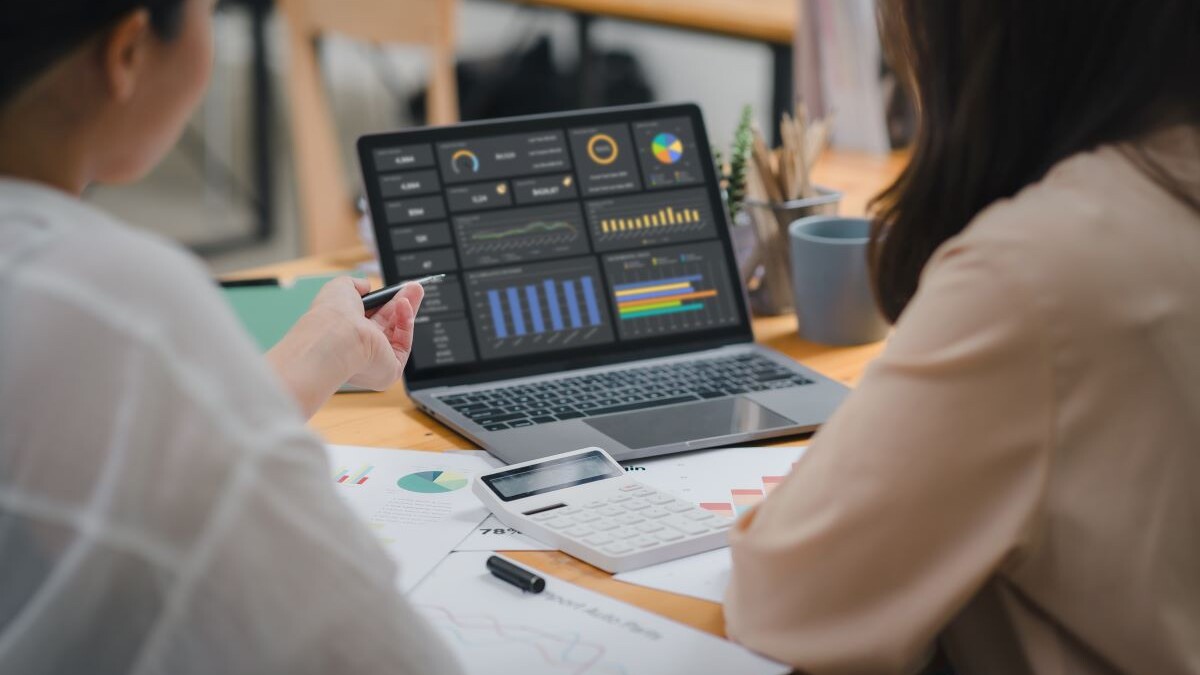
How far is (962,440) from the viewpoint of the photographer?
757 mm

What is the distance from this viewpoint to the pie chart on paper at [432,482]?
1.14m

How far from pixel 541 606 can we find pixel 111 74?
481 millimetres

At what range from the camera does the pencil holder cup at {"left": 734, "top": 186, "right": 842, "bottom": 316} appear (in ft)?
5.20

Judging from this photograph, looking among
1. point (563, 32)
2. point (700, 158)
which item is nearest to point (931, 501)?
point (700, 158)

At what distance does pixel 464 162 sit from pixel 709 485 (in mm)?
516

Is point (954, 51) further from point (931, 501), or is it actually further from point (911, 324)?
point (931, 501)

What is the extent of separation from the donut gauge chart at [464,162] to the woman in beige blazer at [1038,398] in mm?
694

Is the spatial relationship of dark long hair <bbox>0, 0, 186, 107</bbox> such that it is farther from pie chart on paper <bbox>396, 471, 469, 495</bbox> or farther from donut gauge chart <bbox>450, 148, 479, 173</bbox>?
donut gauge chart <bbox>450, 148, 479, 173</bbox>

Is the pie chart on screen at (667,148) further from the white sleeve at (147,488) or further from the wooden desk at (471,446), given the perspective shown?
the white sleeve at (147,488)

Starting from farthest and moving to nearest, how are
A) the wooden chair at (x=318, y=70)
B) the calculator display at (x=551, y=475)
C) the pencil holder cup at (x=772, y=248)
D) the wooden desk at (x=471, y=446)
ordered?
the wooden chair at (x=318, y=70), the pencil holder cup at (x=772, y=248), the calculator display at (x=551, y=475), the wooden desk at (x=471, y=446)

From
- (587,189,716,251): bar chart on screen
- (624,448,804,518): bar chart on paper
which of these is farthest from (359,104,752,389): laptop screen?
(624,448,804,518): bar chart on paper

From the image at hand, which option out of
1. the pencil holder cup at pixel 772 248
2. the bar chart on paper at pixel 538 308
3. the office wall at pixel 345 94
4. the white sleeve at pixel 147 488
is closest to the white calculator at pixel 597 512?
the bar chart on paper at pixel 538 308

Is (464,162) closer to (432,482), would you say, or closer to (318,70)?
(432,482)

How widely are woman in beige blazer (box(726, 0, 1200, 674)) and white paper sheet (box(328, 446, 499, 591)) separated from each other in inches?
11.8
